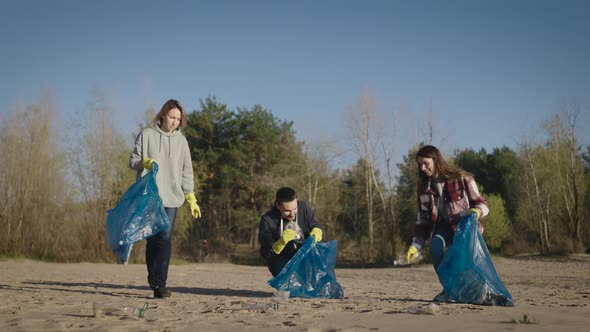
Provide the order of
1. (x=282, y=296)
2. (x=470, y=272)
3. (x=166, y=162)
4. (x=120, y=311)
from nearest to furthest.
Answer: (x=120, y=311), (x=470, y=272), (x=282, y=296), (x=166, y=162)

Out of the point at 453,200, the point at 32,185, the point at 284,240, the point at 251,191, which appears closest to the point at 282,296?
the point at 284,240

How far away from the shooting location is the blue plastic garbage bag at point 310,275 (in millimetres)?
4668

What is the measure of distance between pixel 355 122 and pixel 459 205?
1690 cm

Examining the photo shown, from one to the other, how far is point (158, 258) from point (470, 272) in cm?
273

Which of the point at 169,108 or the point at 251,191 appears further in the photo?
the point at 251,191

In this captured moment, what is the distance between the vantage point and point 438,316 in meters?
3.13

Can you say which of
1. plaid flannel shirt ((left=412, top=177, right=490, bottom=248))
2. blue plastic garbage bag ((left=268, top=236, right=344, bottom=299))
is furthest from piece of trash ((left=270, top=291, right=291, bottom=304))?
plaid flannel shirt ((left=412, top=177, right=490, bottom=248))

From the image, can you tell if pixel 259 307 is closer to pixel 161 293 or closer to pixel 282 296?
pixel 282 296

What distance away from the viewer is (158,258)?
4.68 m

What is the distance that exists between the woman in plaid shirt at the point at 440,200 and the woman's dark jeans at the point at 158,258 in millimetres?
2206

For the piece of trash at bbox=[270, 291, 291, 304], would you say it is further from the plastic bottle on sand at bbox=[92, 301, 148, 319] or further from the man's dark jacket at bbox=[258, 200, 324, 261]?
the plastic bottle on sand at bbox=[92, 301, 148, 319]

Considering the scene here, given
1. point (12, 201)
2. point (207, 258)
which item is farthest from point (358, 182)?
point (12, 201)

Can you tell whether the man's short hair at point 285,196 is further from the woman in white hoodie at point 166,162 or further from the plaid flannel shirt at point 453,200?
the plaid flannel shirt at point 453,200

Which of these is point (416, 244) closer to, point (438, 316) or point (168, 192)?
point (438, 316)
